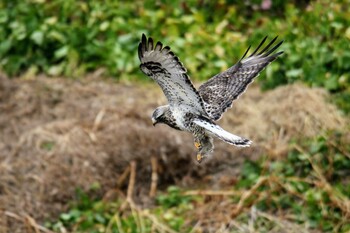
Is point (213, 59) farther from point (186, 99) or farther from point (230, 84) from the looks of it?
point (186, 99)

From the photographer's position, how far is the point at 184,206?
7.54m

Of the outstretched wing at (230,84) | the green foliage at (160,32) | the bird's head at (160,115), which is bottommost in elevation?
the bird's head at (160,115)

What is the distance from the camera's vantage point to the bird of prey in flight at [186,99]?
455 centimetres

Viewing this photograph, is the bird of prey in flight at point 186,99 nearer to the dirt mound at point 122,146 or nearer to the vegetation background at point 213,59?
the vegetation background at point 213,59

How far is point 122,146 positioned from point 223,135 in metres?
3.43

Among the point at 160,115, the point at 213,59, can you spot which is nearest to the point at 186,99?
the point at 160,115

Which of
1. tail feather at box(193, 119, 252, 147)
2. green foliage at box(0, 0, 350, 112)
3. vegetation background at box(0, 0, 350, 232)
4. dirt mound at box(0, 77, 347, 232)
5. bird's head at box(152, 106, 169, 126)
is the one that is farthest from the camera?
green foliage at box(0, 0, 350, 112)

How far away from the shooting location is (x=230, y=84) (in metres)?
5.68

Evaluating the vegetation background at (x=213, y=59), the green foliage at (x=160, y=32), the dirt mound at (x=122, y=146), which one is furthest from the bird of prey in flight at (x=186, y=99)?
the green foliage at (x=160, y=32)

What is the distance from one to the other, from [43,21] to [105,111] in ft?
6.79

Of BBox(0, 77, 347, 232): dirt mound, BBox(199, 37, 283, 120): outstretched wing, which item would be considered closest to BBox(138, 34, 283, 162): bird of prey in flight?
BBox(199, 37, 283, 120): outstretched wing

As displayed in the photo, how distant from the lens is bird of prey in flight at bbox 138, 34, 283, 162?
455 centimetres

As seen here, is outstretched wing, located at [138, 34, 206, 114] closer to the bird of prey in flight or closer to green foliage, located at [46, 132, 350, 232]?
the bird of prey in flight

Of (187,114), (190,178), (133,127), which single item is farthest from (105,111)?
(187,114)
